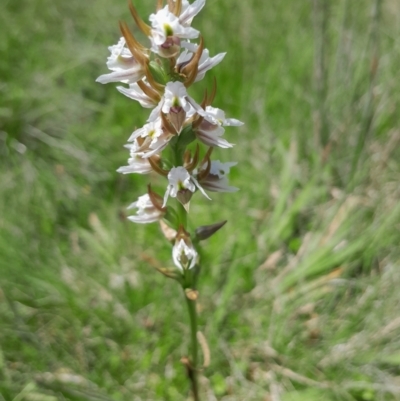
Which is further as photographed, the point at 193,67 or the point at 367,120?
the point at 367,120

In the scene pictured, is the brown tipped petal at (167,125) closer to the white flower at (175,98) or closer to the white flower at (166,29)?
the white flower at (175,98)

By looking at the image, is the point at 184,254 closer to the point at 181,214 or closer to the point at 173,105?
the point at 181,214

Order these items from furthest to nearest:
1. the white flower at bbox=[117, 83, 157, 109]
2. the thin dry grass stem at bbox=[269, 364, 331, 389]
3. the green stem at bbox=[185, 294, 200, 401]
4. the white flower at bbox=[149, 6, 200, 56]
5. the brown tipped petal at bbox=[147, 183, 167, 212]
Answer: the thin dry grass stem at bbox=[269, 364, 331, 389] < the green stem at bbox=[185, 294, 200, 401] < the brown tipped petal at bbox=[147, 183, 167, 212] < the white flower at bbox=[117, 83, 157, 109] < the white flower at bbox=[149, 6, 200, 56]

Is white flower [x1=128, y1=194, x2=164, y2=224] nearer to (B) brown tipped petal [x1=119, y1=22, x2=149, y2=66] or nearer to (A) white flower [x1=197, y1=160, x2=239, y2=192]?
(A) white flower [x1=197, y1=160, x2=239, y2=192]

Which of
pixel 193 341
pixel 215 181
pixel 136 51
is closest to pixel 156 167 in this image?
pixel 215 181

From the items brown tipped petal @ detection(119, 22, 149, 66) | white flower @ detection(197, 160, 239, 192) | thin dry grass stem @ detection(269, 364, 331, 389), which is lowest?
thin dry grass stem @ detection(269, 364, 331, 389)

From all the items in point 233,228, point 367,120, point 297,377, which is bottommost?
point 297,377

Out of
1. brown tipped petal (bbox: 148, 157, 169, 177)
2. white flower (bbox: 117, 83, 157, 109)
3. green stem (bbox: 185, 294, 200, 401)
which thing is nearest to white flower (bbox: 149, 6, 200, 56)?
white flower (bbox: 117, 83, 157, 109)
